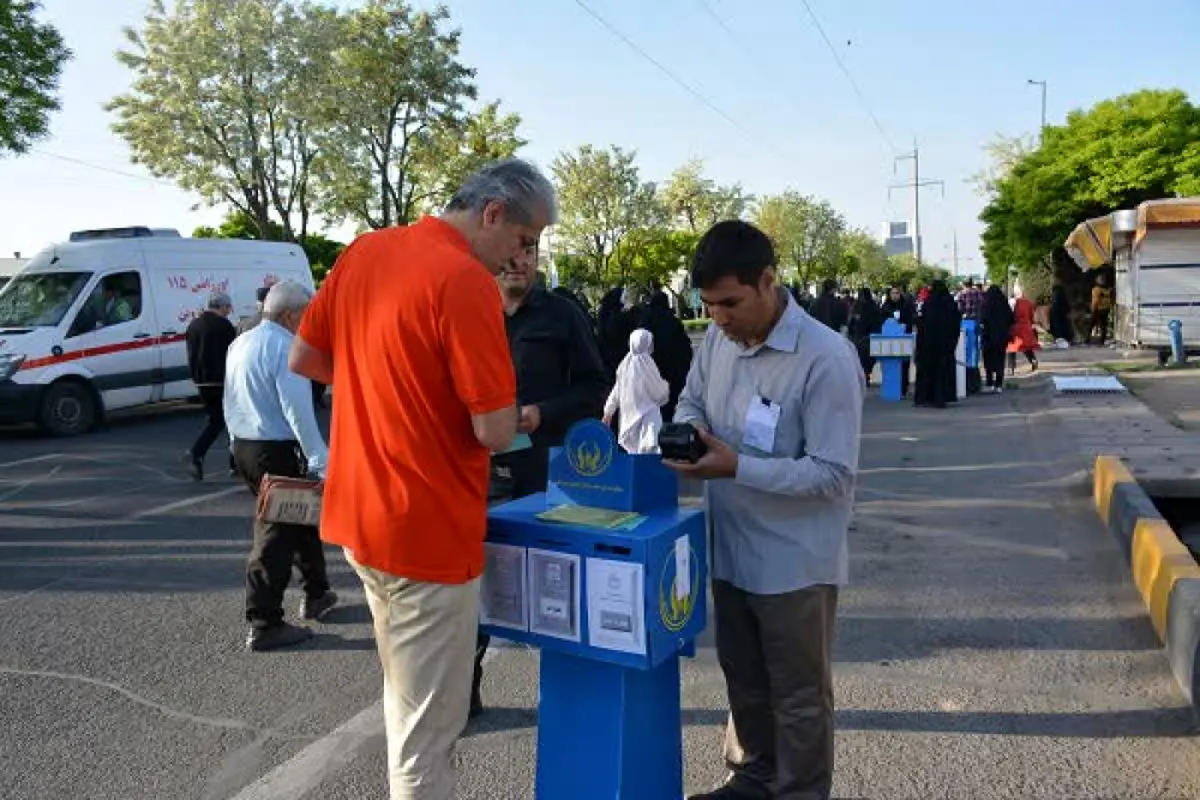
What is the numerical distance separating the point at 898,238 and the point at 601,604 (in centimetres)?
17429

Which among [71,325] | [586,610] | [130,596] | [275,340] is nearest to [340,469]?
[586,610]

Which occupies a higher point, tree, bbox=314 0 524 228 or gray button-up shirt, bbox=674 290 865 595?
tree, bbox=314 0 524 228

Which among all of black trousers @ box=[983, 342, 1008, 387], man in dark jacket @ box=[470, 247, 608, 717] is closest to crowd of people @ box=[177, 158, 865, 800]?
man in dark jacket @ box=[470, 247, 608, 717]

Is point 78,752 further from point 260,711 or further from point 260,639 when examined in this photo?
point 260,639

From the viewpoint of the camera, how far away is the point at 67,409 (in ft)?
43.7

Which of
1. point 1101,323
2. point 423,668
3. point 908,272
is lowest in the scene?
point 423,668

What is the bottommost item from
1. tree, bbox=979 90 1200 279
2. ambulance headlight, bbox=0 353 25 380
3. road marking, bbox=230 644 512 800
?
road marking, bbox=230 644 512 800

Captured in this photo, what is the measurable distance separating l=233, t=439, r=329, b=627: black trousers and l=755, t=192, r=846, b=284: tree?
65.3 metres

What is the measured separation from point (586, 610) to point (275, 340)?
2.85 meters

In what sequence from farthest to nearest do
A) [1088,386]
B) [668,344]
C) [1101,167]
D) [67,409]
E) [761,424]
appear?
[1101,167] < [1088,386] < [67,409] < [668,344] < [761,424]

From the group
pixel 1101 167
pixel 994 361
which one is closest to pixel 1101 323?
pixel 1101 167

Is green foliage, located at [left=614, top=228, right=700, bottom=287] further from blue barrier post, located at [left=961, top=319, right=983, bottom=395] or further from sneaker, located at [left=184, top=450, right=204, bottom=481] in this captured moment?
sneaker, located at [left=184, top=450, right=204, bottom=481]

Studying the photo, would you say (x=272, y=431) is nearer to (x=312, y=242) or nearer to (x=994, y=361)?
(x=994, y=361)

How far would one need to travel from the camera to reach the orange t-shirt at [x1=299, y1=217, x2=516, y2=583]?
234 centimetres
